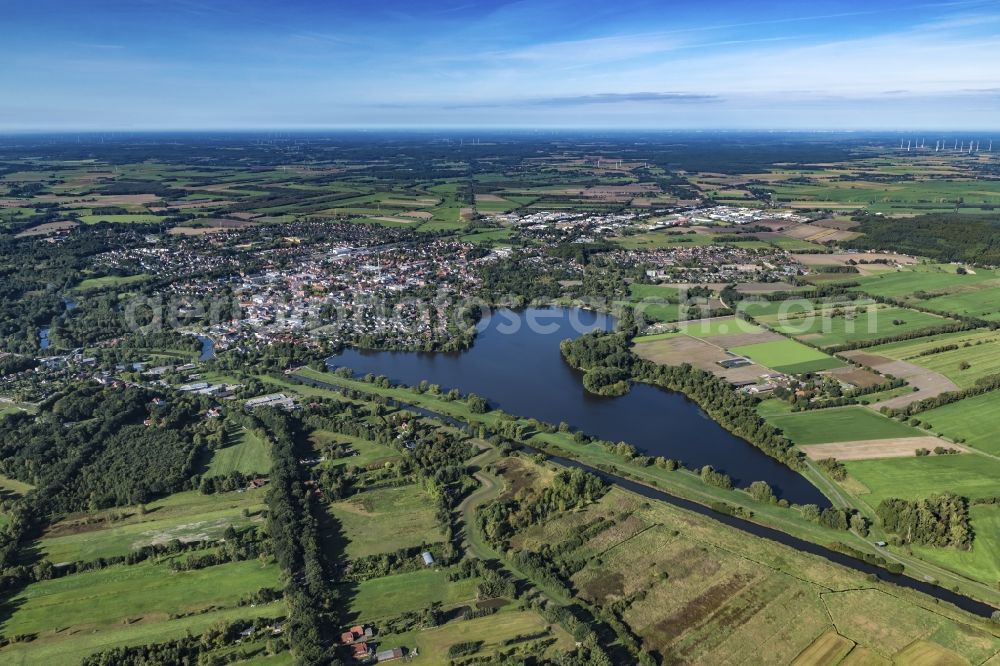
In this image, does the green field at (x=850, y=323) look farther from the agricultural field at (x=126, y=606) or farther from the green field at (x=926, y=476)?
the agricultural field at (x=126, y=606)

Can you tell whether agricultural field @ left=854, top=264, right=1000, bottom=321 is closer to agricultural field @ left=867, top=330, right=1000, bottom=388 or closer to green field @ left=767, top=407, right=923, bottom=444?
agricultural field @ left=867, top=330, right=1000, bottom=388

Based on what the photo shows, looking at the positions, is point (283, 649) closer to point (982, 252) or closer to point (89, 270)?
point (89, 270)

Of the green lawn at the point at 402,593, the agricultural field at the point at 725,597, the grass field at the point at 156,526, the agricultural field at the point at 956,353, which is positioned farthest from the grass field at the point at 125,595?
the agricultural field at the point at 956,353

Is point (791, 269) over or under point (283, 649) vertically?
over

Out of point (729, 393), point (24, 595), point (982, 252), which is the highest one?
point (982, 252)

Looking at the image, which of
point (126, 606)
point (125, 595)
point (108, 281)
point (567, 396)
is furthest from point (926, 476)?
point (108, 281)

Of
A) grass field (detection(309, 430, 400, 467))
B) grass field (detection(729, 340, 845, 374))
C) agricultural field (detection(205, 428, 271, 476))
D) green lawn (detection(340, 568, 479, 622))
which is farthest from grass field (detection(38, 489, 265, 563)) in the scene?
grass field (detection(729, 340, 845, 374))

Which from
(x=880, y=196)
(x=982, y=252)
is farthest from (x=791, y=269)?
(x=880, y=196)

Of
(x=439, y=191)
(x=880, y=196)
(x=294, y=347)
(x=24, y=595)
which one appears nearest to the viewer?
(x=24, y=595)
